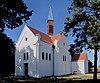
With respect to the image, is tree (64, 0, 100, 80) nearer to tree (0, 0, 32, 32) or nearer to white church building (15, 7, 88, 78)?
tree (0, 0, 32, 32)

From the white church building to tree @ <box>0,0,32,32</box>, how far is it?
2073cm

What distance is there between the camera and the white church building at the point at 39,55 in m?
48.7

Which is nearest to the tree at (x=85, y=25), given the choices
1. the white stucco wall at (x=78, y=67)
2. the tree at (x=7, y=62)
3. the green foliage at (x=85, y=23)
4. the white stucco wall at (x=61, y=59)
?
the green foliage at (x=85, y=23)

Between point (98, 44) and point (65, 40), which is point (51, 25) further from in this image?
point (98, 44)

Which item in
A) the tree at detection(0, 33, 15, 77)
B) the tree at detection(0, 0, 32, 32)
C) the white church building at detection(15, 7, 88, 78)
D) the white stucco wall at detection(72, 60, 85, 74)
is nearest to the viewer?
the tree at detection(0, 0, 32, 32)

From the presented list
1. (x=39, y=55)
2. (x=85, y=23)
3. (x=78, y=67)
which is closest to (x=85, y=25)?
(x=85, y=23)

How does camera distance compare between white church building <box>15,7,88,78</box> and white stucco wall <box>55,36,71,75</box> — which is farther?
white stucco wall <box>55,36,71,75</box>

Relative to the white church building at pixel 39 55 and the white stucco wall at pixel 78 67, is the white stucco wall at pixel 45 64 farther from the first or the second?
the white stucco wall at pixel 78 67

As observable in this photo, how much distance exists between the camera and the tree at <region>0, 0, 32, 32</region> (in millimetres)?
25500

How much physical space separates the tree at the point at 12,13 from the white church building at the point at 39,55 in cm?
2073

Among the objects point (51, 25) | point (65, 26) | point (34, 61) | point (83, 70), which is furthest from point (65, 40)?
point (65, 26)

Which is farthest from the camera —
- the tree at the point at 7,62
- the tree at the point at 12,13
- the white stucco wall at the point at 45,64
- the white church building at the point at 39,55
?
the white stucco wall at the point at 45,64

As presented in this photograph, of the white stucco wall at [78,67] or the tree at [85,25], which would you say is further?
the white stucco wall at [78,67]

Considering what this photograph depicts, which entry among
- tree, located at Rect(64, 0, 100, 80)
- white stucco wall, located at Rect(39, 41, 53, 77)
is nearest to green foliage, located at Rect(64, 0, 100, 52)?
tree, located at Rect(64, 0, 100, 80)
